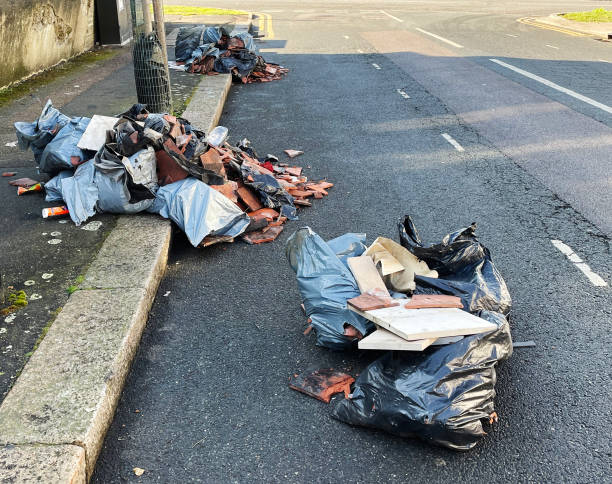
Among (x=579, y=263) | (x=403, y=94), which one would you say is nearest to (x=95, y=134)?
(x=579, y=263)

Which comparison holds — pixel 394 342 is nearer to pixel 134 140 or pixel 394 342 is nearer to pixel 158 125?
pixel 134 140

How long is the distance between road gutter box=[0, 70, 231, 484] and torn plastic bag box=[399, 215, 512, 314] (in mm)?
1802

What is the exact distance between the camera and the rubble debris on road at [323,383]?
3.46 metres

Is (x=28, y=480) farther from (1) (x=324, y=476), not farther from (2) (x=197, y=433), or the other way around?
(1) (x=324, y=476)

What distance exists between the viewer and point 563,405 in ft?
11.2

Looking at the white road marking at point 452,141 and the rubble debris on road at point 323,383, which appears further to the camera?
the white road marking at point 452,141

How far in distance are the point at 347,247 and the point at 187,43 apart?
33.1 ft

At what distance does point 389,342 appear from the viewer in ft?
10.8

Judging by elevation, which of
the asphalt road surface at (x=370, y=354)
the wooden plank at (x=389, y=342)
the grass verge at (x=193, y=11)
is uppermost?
the wooden plank at (x=389, y=342)

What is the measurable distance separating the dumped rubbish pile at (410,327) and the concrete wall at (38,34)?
7.85 m

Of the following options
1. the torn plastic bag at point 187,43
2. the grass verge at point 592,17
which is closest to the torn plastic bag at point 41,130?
the torn plastic bag at point 187,43

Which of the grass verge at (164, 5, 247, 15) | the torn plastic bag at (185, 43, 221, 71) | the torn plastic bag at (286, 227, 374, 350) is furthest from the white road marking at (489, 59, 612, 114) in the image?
the grass verge at (164, 5, 247, 15)

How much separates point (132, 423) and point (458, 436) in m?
1.64

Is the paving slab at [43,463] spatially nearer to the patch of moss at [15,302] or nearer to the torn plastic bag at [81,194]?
the patch of moss at [15,302]
